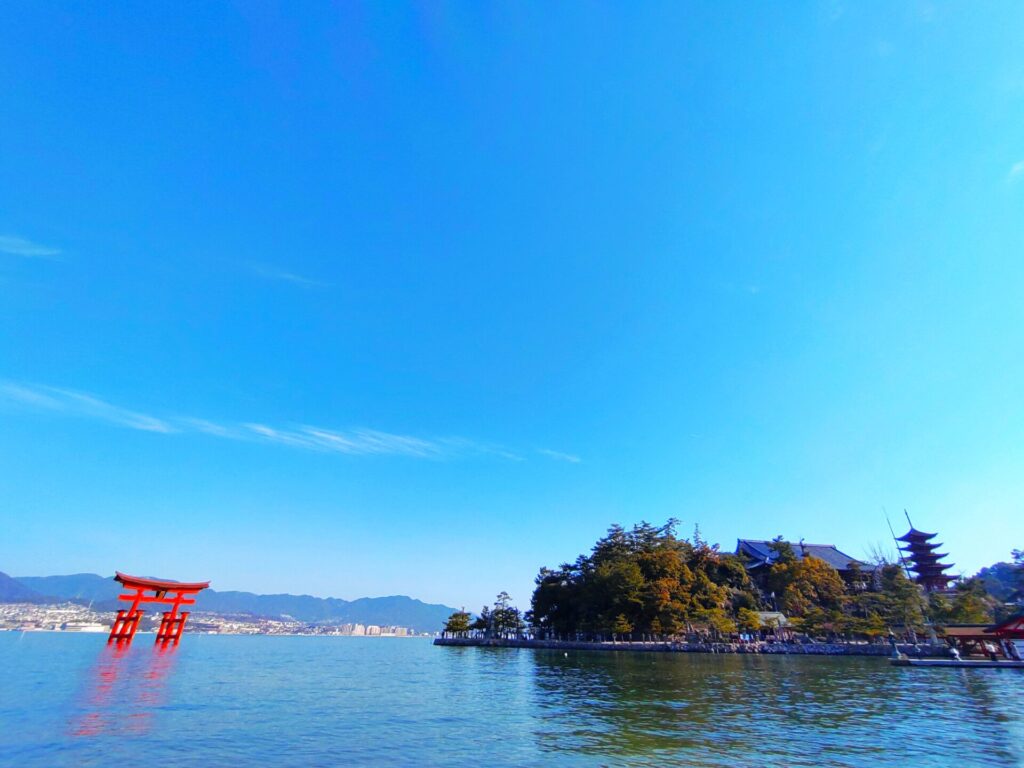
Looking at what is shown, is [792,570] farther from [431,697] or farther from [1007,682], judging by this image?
[431,697]

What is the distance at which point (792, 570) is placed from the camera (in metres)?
58.8

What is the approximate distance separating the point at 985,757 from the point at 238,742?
2014cm

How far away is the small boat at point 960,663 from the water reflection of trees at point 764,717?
5.44 metres

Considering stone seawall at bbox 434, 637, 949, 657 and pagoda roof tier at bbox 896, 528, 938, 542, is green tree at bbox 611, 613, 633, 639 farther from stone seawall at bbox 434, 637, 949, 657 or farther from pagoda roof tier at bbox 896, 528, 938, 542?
pagoda roof tier at bbox 896, 528, 938, 542

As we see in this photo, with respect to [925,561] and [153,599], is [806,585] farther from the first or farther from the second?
[153,599]

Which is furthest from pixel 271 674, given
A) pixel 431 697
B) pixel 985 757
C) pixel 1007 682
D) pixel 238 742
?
pixel 1007 682

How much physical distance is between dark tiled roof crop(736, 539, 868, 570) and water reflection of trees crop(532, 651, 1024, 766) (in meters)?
35.6

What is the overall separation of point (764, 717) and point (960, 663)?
96.1 feet

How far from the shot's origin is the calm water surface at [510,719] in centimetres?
1253

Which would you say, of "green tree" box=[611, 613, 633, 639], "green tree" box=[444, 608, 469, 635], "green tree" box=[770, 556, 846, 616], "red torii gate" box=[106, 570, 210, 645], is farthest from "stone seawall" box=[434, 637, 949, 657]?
"red torii gate" box=[106, 570, 210, 645]

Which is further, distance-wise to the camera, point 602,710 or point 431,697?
point 431,697

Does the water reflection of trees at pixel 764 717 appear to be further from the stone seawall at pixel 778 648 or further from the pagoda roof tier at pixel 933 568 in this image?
the pagoda roof tier at pixel 933 568

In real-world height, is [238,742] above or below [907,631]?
below

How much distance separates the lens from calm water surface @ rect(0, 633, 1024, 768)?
12.5 m
